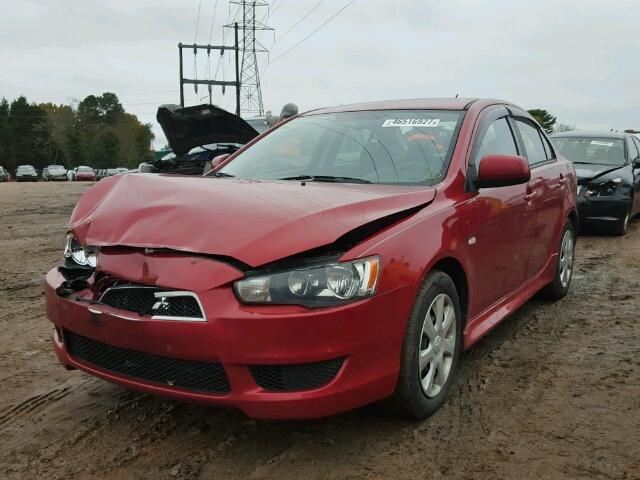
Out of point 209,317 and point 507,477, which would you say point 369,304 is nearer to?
point 209,317

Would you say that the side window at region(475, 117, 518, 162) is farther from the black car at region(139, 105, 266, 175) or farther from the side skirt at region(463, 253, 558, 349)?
the black car at region(139, 105, 266, 175)

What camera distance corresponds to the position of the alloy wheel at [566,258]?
5.19 meters

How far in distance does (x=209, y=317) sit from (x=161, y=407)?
3.37ft

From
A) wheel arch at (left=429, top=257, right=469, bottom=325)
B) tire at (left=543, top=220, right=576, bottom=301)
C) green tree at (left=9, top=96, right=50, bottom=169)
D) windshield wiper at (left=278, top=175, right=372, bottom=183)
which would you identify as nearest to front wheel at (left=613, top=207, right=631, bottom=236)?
tire at (left=543, top=220, right=576, bottom=301)

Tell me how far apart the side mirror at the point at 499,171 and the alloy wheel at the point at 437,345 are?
2.49 ft

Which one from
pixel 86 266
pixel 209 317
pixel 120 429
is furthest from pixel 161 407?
pixel 209 317

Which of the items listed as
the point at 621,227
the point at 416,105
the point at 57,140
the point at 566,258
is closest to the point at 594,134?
the point at 621,227

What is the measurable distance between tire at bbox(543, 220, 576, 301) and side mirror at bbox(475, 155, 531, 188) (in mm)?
1817

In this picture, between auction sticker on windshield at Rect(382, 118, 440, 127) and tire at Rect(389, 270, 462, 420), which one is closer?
tire at Rect(389, 270, 462, 420)

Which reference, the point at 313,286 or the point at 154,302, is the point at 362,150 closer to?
the point at 313,286

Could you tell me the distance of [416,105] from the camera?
4137mm

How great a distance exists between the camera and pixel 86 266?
297 centimetres

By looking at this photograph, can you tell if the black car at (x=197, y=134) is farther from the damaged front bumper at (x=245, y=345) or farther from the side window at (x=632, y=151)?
the damaged front bumper at (x=245, y=345)

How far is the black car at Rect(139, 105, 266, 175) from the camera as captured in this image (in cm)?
855
